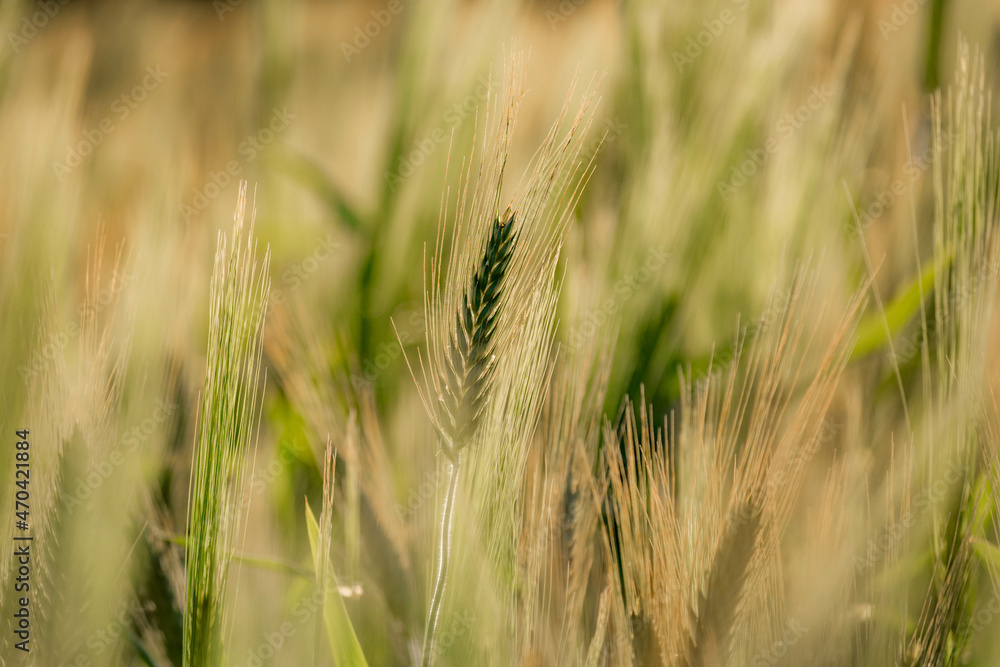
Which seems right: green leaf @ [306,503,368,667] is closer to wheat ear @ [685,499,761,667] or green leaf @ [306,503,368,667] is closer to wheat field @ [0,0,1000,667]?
wheat field @ [0,0,1000,667]

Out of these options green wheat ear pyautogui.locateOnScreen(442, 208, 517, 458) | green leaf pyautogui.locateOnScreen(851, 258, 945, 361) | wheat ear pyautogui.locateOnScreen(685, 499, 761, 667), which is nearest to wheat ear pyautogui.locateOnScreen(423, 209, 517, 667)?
green wheat ear pyautogui.locateOnScreen(442, 208, 517, 458)

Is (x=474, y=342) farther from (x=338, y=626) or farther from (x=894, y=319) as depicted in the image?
(x=894, y=319)

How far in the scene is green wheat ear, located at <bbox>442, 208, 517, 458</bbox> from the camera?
248 mm

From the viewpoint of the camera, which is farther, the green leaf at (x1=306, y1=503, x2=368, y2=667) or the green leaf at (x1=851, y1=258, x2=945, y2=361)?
the green leaf at (x1=851, y1=258, x2=945, y2=361)

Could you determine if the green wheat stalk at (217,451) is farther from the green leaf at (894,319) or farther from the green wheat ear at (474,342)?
the green leaf at (894,319)

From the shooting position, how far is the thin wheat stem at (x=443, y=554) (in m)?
0.24

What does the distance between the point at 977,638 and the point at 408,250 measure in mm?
442

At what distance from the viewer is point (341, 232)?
0.52 meters

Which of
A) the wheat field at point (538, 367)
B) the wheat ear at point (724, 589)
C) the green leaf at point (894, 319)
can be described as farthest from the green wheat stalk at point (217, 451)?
the green leaf at point (894, 319)

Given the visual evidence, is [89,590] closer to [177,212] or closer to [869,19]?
[177,212]

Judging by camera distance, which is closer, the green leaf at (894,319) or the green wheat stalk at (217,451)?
the green wheat stalk at (217,451)

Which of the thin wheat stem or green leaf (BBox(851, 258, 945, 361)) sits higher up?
green leaf (BBox(851, 258, 945, 361))

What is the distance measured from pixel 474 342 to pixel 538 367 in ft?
0.21

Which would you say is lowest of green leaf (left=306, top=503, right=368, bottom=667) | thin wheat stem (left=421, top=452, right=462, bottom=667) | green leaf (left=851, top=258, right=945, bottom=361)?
green leaf (left=306, top=503, right=368, bottom=667)
